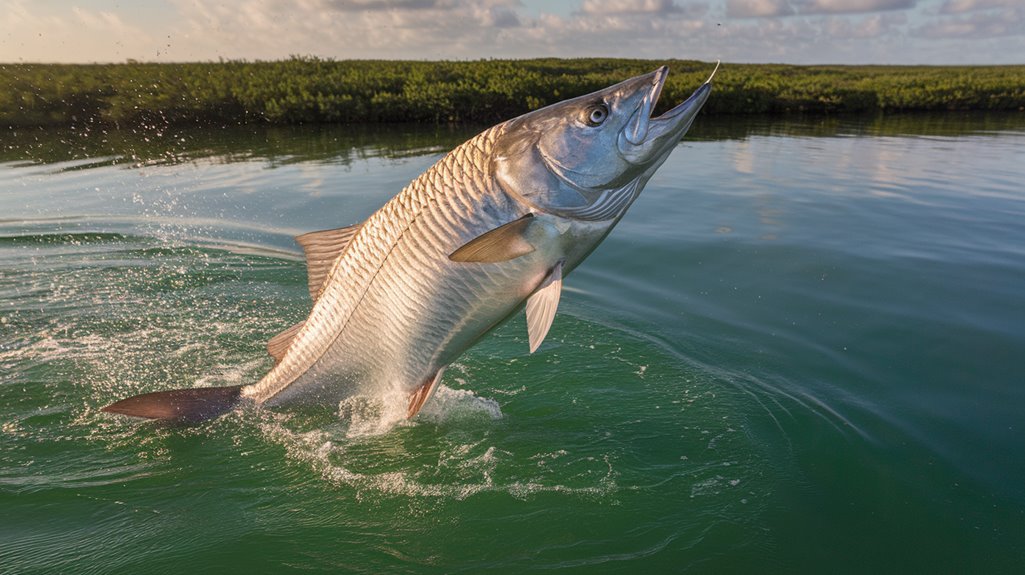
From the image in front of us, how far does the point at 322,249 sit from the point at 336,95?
26.0 meters

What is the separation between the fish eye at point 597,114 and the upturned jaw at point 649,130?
12cm

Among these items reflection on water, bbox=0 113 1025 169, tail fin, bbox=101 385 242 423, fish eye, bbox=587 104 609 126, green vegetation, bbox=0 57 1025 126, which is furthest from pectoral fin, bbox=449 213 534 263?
green vegetation, bbox=0 57 1025 126

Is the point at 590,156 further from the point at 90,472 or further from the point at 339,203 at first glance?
the point at 339,203

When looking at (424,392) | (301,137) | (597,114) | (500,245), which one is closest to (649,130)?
(597,114)

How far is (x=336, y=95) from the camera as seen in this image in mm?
28328

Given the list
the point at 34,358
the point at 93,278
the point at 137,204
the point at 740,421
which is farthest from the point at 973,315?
the point at 137,204

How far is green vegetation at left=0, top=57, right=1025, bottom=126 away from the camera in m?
26.0

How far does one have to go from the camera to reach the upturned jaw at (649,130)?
3223 mm

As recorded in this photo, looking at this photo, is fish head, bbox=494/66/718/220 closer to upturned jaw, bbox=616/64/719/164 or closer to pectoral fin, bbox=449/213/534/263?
upturned jaw, bbox=616/64/719/164

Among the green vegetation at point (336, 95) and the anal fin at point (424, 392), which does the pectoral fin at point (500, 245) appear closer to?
the anal fin at point (424, 392)

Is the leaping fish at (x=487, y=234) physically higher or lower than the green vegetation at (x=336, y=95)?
lower

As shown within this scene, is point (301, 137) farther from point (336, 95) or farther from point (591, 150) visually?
point (591, 150)

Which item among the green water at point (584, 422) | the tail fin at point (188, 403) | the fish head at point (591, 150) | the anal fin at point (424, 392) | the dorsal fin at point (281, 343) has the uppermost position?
the fish head at point (591, 150)

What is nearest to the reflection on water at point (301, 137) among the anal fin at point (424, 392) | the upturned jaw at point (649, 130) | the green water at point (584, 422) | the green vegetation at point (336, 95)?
the green vegetation at point (336, 95)
